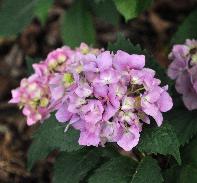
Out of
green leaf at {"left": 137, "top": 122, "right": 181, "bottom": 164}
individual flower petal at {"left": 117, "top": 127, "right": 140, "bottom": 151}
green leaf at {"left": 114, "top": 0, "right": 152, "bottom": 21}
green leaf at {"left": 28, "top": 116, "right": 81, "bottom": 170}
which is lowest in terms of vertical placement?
green leaf at {"left": 28, "top": 116, "right": 81, "bottom": 170}

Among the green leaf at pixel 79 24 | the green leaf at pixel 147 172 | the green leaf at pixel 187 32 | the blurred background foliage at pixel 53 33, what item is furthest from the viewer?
the green leaf at pixel 79 24

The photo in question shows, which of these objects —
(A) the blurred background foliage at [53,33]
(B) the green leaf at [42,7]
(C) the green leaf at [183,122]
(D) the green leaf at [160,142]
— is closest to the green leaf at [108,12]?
(A) the blurred background foliage at [53,33]

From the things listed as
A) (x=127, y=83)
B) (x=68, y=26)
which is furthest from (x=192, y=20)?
(x=127, y=83)

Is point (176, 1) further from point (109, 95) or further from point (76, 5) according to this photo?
point (109, 95)

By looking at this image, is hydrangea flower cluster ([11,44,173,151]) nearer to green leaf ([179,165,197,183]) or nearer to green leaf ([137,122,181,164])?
green leaf ([137,122,181,164])

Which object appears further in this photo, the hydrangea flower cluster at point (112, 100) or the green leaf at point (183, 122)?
the green leaf at point (183, 122)

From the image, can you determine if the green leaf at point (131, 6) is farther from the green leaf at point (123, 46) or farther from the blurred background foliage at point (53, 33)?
the green leaf at point (123, 46)

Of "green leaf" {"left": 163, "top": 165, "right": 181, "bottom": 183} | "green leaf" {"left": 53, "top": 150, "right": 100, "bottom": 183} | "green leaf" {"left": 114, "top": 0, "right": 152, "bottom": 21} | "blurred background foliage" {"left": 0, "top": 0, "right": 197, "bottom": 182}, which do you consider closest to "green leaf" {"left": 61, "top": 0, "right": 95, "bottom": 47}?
"blurred background foliage" {"left": 0, "top": 0, "right": 197, "bottom": 182}
